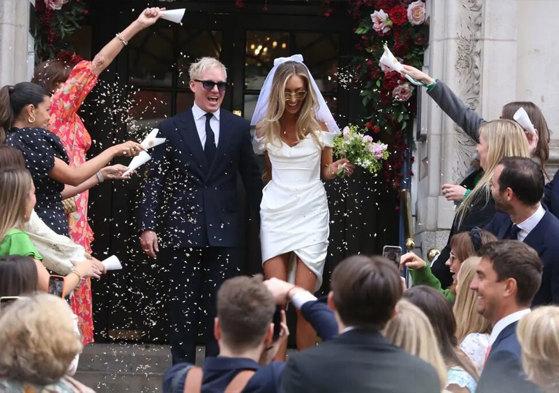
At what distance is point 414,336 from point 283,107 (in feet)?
12.2

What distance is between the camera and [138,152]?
7566 mm

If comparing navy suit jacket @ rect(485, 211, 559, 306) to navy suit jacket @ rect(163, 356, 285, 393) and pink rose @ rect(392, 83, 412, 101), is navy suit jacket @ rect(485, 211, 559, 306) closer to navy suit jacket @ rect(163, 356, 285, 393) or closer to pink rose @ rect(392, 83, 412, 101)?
navy suit jacket @ rect(163, 356, 285, 393)

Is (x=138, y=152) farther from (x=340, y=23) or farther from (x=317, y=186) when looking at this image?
(x=340, y=23)

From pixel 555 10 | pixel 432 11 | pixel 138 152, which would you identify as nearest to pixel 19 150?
pixel 138 152

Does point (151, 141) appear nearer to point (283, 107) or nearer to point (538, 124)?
point (283, 107)

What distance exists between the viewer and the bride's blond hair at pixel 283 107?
26.6 ft

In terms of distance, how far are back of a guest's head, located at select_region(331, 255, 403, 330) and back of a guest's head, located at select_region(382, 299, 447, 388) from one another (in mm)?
197

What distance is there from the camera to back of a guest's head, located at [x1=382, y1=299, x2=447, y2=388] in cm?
453

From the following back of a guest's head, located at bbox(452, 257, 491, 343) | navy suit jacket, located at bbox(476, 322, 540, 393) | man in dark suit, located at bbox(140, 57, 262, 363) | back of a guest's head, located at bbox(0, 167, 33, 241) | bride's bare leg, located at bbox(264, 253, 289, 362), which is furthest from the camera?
bride's bare leg, located at bbox(264, 253, 289, 362)

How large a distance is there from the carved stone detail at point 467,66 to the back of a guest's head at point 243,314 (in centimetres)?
488

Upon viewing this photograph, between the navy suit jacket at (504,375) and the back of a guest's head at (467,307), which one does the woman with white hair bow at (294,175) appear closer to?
the back of a guest's head at (467,307)

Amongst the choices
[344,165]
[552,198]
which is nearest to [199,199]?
[344,165]

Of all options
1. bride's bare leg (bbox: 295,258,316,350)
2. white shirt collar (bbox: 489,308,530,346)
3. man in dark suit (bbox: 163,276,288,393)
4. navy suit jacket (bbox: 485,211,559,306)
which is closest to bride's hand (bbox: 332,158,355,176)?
bride's bare leg (bbox: 295,258,316,350)

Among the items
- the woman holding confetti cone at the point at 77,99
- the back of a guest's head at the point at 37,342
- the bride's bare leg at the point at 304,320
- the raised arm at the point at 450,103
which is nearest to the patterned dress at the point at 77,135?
the woman holding confetti cone at the point at 77,99
